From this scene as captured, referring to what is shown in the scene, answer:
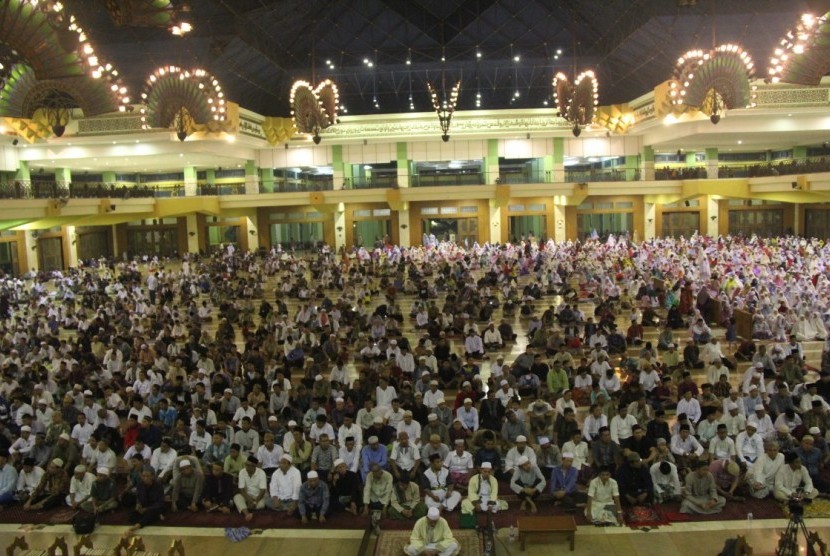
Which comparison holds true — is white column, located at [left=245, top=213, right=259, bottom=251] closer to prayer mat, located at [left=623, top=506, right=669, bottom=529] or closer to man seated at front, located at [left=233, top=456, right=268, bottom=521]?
man seated at front, located at [left=233, top=456, right=268, bottom=521]

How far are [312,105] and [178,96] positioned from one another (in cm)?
474

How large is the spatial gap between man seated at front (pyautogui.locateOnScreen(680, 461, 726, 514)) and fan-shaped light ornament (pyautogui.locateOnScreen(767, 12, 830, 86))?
984 centimetres

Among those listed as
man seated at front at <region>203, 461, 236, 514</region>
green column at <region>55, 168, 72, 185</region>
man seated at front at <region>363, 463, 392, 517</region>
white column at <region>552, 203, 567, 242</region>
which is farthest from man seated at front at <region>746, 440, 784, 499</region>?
green column at <region>55, 168, 72, 185</region>

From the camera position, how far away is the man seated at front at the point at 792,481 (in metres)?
7.28

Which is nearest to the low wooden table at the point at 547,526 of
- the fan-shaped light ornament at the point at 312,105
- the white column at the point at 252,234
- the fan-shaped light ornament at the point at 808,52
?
the fan-shaped light ornament at the point at 808,52

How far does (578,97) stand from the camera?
72.4ft

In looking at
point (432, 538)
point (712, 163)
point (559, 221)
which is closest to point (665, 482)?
point (432, 538)

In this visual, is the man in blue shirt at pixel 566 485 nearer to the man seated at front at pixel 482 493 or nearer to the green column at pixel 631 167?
the man seated at front at pixel 482 493

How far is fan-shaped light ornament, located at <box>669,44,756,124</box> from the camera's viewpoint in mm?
18859

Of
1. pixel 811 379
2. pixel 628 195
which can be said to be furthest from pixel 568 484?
pixel 628 195

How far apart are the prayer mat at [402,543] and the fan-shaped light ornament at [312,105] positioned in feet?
58.8

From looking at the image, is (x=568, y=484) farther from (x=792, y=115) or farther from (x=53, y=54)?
(x=792, y=115)

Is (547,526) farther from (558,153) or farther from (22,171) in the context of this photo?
(558,153)

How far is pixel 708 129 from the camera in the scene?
2658 cm
